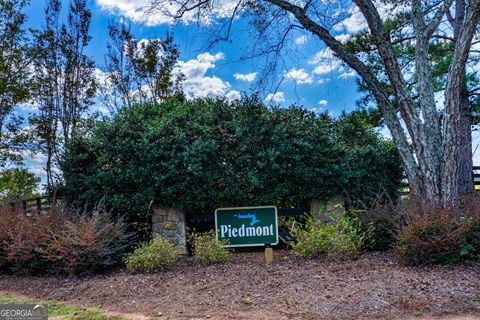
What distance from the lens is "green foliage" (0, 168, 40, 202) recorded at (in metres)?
14.0

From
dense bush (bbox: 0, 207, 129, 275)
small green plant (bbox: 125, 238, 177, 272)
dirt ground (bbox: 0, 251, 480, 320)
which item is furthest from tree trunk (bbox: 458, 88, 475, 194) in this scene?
dense bush (bbox: 0, 207, 129, 275)

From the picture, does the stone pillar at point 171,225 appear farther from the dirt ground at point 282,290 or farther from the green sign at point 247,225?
the dirt ground at point 282,290

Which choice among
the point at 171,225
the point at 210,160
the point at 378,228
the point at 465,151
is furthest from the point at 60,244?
the point at 465,151

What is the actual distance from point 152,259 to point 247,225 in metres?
2.06

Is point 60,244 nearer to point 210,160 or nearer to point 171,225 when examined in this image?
point 171,225

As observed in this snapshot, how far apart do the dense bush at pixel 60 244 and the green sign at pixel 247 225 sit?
181 cm

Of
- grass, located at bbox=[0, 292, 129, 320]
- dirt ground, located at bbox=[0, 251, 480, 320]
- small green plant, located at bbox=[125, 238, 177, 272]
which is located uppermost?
small green plant, located at bbox=[125, 238, 177, 272]

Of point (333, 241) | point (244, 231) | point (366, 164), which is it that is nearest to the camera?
point (333, 241)

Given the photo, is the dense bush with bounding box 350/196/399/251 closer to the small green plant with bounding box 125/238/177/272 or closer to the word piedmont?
the word piedmont

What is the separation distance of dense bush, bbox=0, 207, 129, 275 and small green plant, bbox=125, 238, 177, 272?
388mm

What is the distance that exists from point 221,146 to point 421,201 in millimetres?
3427

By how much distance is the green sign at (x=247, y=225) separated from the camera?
6.90 metres

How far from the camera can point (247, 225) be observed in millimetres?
6949

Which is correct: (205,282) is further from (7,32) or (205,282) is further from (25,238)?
(7,32)
